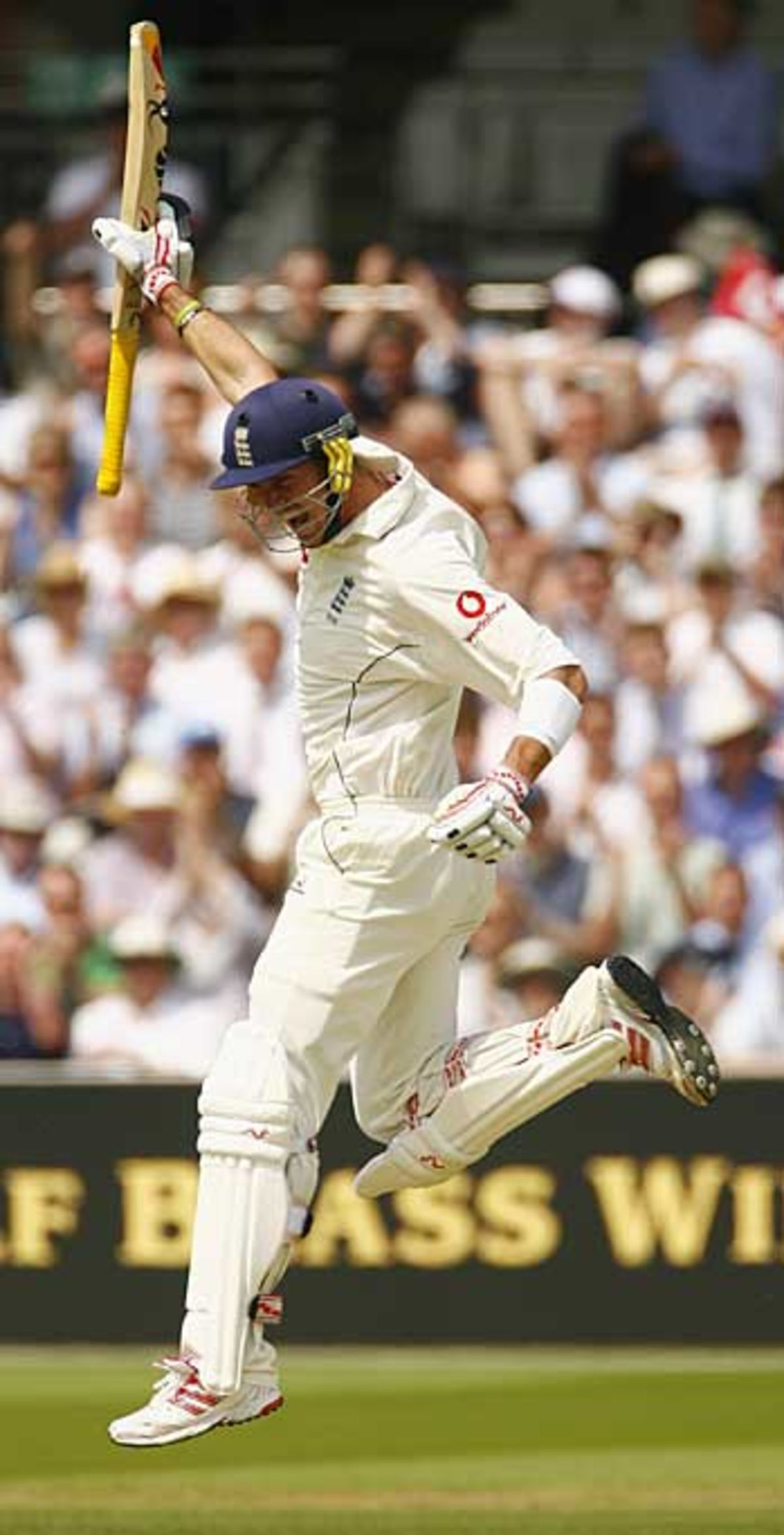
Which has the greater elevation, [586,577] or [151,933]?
[586,577]

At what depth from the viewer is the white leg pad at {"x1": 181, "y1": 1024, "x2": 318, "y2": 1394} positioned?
743 centimetres

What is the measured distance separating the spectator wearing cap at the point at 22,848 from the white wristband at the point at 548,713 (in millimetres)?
4357

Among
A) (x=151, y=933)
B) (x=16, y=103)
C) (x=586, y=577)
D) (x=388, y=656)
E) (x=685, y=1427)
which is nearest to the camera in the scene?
(x=388, y=656)

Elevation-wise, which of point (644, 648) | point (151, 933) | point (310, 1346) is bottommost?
point (310, 1346)

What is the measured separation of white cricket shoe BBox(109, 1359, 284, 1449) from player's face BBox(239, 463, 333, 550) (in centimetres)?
162

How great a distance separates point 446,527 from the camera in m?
7.58

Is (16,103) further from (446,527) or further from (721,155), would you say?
(446,527)

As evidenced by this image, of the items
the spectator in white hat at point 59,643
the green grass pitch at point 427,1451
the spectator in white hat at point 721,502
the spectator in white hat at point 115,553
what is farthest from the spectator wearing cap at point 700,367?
the green grass pitch at point 427,1451

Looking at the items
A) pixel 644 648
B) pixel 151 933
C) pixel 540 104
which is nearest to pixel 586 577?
pixel 644 648

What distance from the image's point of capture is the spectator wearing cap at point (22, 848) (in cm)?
1153

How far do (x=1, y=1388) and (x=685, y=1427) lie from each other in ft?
6.34

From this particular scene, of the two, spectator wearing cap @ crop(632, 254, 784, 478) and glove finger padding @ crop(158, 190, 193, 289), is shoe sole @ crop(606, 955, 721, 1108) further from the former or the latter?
spectator wearing cap @ crop(632, 254, 784, 478)

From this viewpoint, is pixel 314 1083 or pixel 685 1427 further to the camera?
pixel 685 1427

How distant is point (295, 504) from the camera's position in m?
7.45
